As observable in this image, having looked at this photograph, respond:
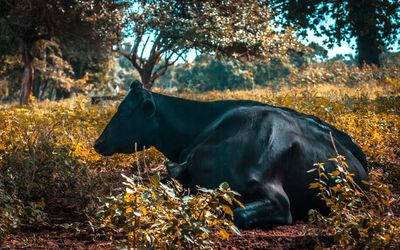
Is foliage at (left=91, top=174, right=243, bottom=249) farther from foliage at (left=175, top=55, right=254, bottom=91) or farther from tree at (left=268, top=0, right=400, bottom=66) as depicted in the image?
foliage at (left=175, top=55, right=254, bottom=91)

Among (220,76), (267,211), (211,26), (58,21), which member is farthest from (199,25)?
(220,76)

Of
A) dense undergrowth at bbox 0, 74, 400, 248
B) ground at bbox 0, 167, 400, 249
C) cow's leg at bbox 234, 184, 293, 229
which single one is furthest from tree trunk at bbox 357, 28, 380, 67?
ground at bbox 0, 167, 400, 249

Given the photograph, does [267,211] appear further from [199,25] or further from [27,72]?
[27,72]

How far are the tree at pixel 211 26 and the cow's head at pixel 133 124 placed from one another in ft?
34.2

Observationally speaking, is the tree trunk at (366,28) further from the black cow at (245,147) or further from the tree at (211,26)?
the black cow at (245,147)

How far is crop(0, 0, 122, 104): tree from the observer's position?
15.5m

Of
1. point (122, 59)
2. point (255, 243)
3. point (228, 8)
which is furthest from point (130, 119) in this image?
point (122, 59)

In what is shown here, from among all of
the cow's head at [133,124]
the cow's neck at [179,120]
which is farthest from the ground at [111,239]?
the cow's neck at [179,120]

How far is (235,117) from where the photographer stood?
132 inches

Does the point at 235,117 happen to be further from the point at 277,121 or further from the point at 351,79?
the point at 351,79

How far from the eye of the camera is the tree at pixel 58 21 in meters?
15.5

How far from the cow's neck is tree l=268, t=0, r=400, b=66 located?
48.1 feet

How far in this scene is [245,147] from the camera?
10.1 feet

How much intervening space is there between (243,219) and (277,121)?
98 centimetres
